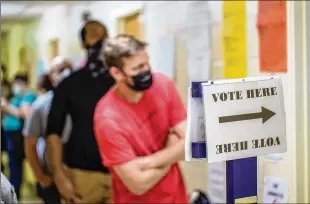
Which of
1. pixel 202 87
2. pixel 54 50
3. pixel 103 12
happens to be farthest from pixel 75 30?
pixel 202 87

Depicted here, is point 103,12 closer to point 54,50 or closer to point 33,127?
point 33,127

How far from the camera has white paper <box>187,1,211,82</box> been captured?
3.08 m

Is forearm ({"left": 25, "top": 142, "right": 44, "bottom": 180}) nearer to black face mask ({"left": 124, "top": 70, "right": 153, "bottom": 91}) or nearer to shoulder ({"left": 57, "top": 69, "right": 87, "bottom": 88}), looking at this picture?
shoulder ({"left": 57, "top": 69, "right": 87, "bottom": 88})

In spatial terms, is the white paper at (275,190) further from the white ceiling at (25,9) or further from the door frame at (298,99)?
the white ceiling at (25,9)

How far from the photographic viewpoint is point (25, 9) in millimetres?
6070

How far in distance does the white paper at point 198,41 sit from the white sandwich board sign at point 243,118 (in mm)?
1571

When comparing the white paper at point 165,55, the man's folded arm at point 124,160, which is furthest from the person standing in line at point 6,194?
the white paper at point 165,55

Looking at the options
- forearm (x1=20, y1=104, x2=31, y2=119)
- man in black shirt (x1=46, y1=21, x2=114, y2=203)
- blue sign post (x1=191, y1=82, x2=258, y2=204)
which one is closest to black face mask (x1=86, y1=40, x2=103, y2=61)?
man in black shirt (x1=46, y1=21, x2=114, y2=203)

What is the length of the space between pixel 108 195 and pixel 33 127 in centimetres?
59

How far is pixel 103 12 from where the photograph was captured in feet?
13.5

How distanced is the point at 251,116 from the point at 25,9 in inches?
196

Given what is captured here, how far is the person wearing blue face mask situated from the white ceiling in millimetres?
717

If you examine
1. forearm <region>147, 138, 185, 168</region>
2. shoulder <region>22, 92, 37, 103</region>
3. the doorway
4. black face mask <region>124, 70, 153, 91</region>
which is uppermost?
the doorway

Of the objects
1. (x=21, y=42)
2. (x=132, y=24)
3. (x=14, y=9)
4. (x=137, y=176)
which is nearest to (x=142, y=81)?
(x=137, y=176)
